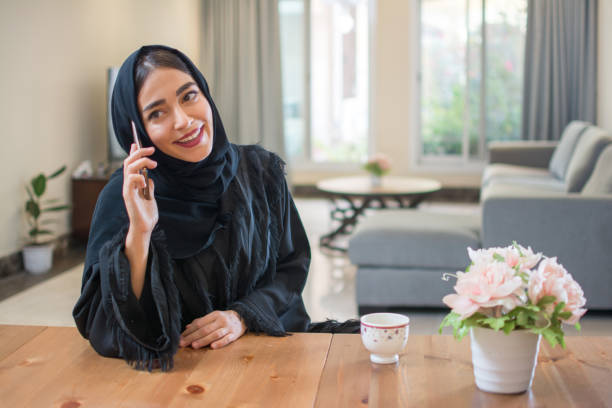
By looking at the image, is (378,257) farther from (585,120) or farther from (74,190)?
(585,120)

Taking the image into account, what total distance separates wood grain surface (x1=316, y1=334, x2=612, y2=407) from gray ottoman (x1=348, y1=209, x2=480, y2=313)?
208 cm

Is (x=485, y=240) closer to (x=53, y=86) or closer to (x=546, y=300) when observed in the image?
(x=546, y=300)

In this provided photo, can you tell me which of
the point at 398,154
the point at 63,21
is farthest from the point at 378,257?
the point at 398,154

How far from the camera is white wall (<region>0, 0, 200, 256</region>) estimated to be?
421 centimetres

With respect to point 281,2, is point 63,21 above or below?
below

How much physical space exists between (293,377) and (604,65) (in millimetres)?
6293

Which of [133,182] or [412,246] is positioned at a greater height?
[133,182]

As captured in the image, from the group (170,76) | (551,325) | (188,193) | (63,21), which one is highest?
(63,21)

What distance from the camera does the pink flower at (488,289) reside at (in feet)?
3.34

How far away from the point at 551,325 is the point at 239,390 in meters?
0.50

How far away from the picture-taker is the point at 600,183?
357 centimetres

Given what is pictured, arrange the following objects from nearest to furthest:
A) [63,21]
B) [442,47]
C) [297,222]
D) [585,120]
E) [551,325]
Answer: [551,325] < [297,222] < [63,21] < [585,120] < [442,47]

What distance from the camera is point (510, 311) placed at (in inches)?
41.1

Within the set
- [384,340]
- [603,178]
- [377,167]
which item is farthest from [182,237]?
[377,167]
